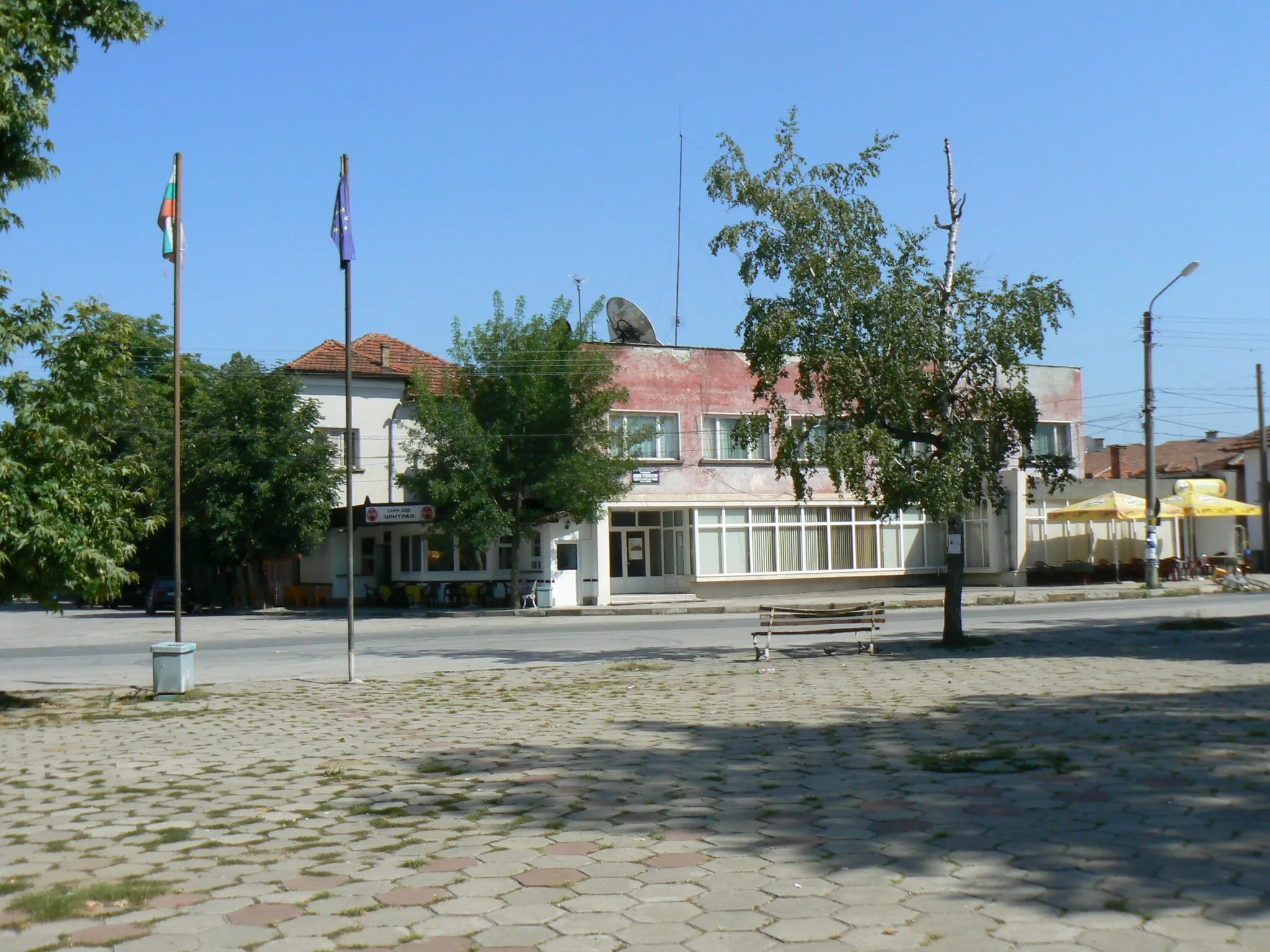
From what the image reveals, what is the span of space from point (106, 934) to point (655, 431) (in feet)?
113

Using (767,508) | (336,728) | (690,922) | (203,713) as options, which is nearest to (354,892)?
(690,922)

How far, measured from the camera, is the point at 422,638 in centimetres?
2661

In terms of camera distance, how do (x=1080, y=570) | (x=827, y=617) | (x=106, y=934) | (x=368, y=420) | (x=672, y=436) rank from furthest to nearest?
1. (x=368, y=420)
2. (x=1080, y=570)
3. (x=672, y=436)
4. (x=827, y=617)
5. (x=106, y=934)

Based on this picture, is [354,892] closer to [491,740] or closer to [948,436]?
[491,740]

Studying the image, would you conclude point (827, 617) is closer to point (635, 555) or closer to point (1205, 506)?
point (635, 555)

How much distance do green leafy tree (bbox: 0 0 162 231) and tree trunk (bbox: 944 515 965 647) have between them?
545 inches

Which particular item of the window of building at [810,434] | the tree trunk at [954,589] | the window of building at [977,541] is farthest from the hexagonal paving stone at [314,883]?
the window of building at [977,541]

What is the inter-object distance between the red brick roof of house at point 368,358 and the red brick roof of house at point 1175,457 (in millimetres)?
27614

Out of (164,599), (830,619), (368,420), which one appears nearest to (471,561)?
(368,420)

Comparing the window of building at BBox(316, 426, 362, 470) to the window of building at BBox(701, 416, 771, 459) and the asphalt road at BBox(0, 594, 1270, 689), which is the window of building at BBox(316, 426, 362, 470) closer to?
the asphalt road at BBox(0, 594, 1270, 689)

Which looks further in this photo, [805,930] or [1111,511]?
[1111,511]

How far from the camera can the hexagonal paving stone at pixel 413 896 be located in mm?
5645

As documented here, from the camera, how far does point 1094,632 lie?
75.3ft

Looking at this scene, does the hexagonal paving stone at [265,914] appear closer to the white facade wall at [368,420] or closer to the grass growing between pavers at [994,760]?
the grass growing between pavers at [994,760]
